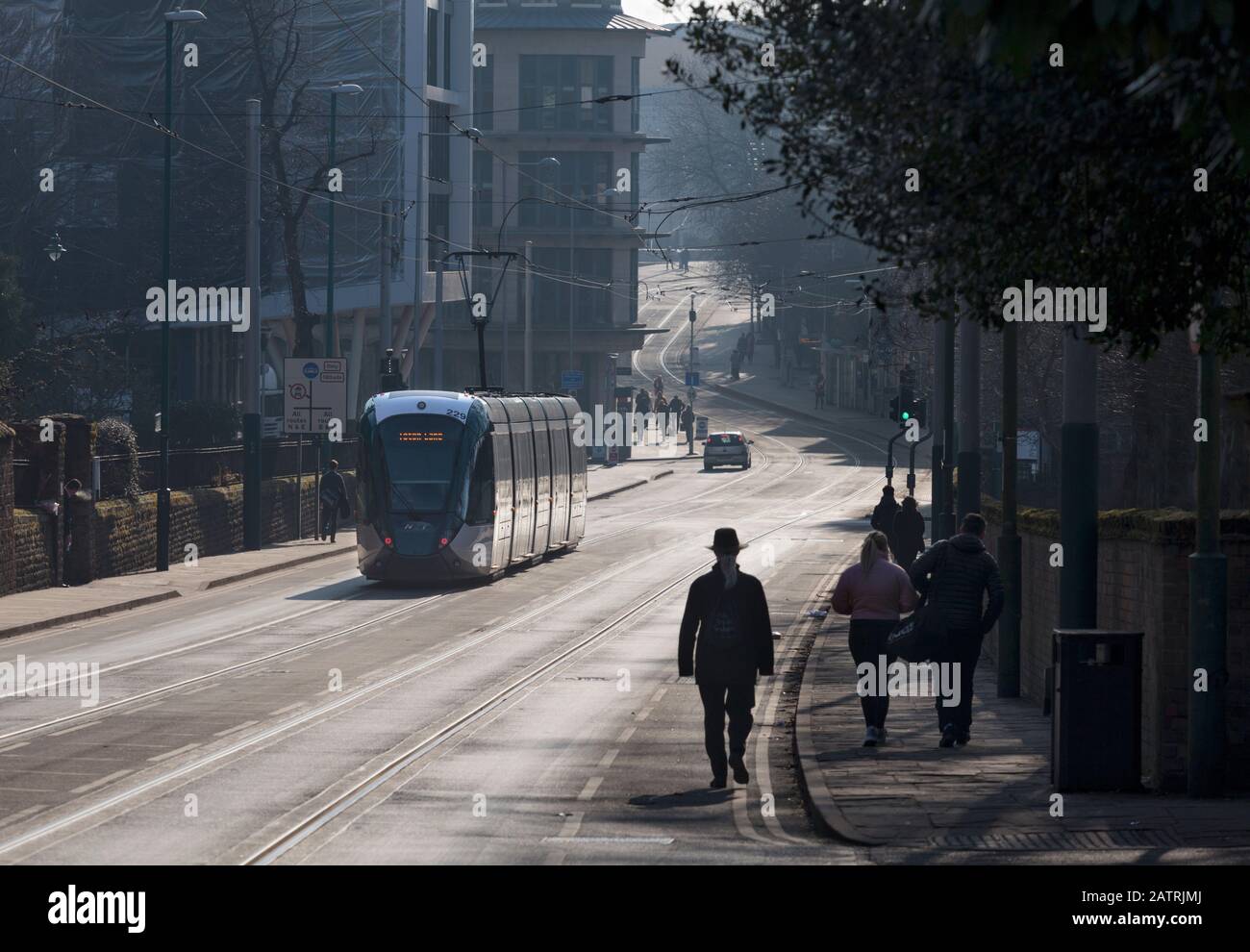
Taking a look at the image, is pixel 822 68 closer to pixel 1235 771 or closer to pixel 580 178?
pixel 1235 771

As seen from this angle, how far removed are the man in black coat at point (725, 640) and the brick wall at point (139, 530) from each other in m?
19.0

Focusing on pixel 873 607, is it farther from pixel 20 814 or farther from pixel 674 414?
pixel 674 414

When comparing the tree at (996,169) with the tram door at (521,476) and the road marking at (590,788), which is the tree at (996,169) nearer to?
the road marking at (590,788)

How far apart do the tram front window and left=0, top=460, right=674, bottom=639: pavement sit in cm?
415

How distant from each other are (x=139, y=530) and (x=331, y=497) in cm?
869

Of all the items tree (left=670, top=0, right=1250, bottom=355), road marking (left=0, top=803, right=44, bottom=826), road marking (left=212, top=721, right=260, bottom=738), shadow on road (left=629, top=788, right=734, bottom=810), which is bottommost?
road marking (left=212, top=721, right=260, bottom=738)

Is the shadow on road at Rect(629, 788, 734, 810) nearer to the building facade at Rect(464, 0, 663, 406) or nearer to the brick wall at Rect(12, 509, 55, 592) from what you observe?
the brick wall at Rect(12, 509, 55, 592)

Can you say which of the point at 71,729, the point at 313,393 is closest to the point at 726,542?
the point at 71,729

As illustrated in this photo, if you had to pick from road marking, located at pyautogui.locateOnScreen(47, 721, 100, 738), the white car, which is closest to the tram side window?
road marking, located at pyautogui.locateOnScreen(47, 721, 100, 738)

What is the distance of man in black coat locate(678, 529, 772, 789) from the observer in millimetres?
13680

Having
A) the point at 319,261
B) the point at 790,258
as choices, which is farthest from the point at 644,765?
the point at 790,258

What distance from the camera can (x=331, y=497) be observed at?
43.9 m
